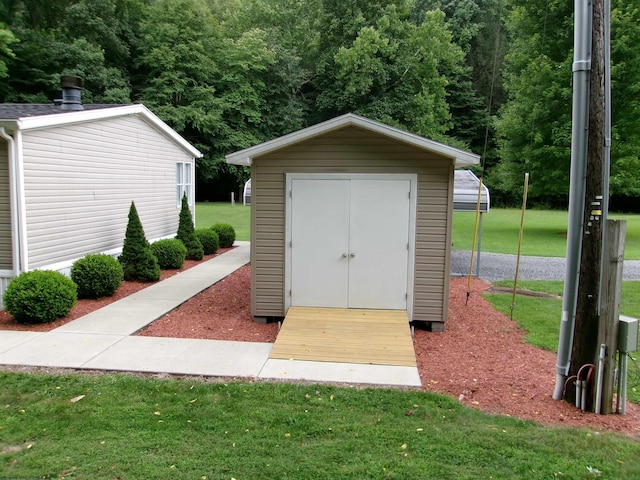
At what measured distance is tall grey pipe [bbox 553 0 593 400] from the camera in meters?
4.05

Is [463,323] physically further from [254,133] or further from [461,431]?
[254,133]

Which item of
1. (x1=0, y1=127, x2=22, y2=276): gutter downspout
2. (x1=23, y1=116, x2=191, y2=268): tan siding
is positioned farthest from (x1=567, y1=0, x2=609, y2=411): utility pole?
(x1=23, y1=116, x2=191, y2=268): tan siding

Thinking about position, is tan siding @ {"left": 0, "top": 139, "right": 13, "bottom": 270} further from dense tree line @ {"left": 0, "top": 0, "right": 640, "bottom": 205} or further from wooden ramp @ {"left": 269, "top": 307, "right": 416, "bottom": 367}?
dense tree line @ {"left": 0, "top": 0, "right": 640, "bottom": 205}

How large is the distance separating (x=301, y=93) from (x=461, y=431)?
39660 mm

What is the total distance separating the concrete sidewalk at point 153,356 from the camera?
4.95 m

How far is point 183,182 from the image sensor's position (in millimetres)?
14633

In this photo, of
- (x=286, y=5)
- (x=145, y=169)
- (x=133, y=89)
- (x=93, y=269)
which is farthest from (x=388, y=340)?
(x=286, y=5)

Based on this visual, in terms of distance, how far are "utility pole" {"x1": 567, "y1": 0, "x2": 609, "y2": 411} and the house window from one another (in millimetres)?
11744

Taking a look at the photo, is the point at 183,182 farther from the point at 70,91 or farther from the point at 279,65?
the point at 279,65

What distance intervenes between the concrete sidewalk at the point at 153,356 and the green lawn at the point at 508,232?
39.8ft

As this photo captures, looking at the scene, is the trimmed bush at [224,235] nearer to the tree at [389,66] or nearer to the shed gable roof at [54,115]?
the shed gable roof at [54,115]

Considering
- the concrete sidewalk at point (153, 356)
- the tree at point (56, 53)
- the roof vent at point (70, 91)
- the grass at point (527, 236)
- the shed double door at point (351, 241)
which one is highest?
the tree at point (56, 53)

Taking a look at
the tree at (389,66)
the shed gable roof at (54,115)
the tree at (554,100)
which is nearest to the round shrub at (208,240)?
the shed gable roof at (54,115)

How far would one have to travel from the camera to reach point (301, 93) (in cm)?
4072
